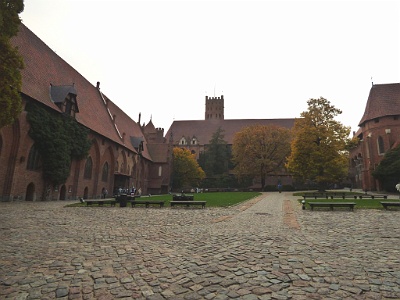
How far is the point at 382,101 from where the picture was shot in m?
43.0

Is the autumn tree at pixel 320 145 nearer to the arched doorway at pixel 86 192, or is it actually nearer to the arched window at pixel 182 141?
the arched doorway at pixel 86 192

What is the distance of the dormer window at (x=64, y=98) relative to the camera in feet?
87.7

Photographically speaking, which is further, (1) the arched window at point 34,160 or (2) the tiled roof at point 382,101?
(2) the tiled roof at point 382,101

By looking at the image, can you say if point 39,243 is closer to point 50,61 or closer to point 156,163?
point 50,61

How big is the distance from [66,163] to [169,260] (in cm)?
2452

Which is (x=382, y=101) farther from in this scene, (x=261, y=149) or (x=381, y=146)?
(x=261, y=149)

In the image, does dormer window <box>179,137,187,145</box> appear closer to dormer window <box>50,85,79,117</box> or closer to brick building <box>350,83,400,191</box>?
brick building <box>350,83,400,191</box>

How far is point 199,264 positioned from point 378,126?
47268mm

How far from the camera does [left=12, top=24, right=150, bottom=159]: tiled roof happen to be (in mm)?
25078

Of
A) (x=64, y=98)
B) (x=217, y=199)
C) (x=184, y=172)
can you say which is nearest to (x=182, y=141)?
(x=184, y=172)

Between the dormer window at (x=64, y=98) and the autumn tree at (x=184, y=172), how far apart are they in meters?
30.7

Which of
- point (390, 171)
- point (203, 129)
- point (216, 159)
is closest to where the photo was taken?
point (390, 171)

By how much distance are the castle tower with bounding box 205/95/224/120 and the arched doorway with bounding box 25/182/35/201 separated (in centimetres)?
7067

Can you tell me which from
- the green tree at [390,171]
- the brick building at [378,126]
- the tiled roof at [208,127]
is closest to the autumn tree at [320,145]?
the green tree at [390,171]
